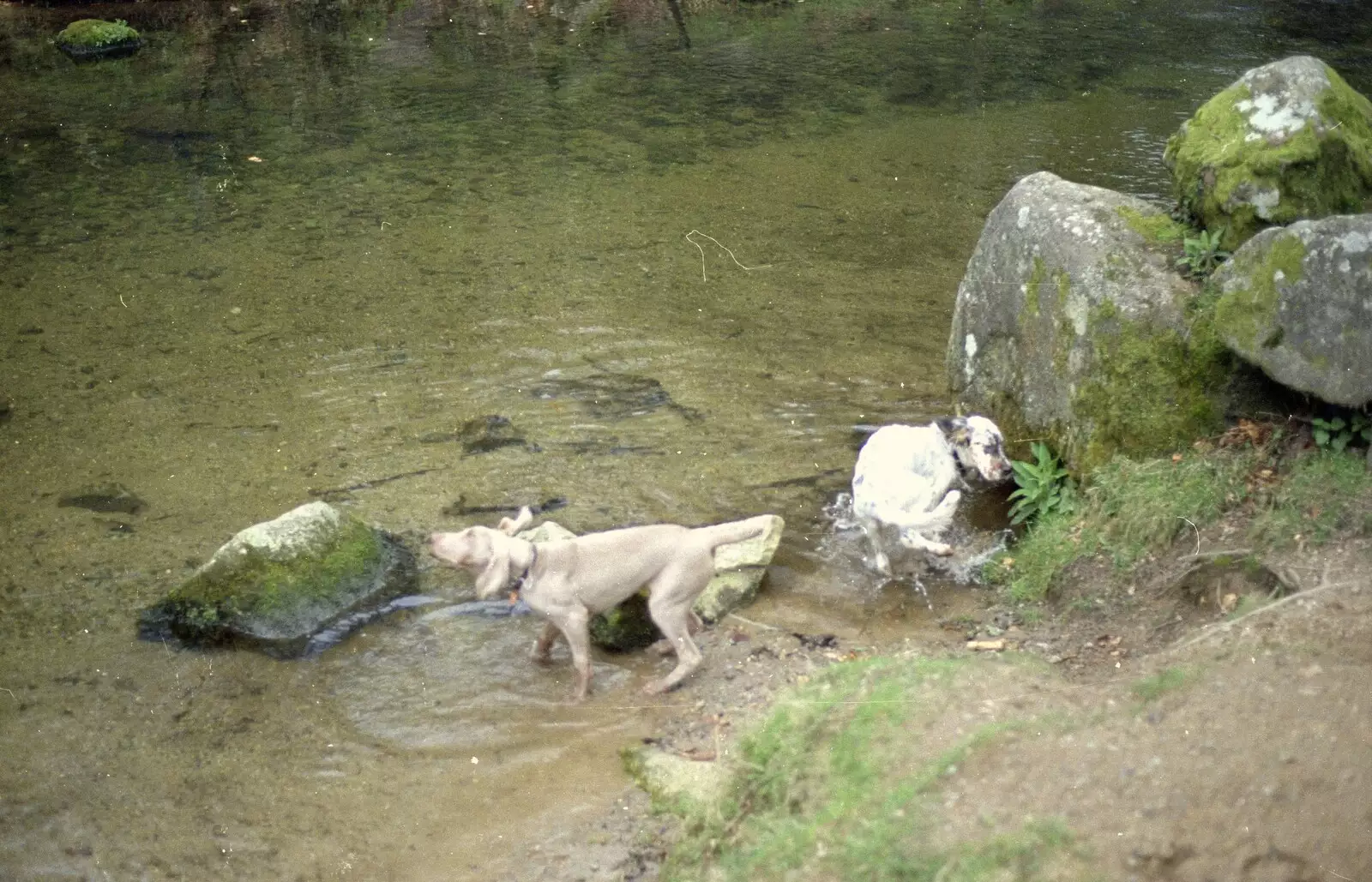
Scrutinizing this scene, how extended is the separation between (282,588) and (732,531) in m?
2.21

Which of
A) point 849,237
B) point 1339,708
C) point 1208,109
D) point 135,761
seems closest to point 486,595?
point 135,761

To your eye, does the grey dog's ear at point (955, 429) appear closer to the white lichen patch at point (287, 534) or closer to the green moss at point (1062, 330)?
the green moss at point (1062, 330)

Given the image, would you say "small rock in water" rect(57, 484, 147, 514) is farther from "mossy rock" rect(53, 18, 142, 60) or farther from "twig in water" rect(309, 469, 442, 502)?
"mossy rock" rect(53, 18, 142, 60)

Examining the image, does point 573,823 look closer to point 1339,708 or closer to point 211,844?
point 211,844

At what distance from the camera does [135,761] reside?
540 cm

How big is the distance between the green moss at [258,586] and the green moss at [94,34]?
1405 centimetres

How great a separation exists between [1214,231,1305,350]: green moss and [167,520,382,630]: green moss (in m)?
4.32

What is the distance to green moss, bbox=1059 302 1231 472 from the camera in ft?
20.1

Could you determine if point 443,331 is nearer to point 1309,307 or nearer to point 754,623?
point 754,623

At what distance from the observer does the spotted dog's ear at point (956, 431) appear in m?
6.74

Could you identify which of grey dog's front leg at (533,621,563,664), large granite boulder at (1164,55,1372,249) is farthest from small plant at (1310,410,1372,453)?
grey dog's front leg at (533,621,563,664)

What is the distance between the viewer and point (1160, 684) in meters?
4.43

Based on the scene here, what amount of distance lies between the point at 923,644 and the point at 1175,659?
1270 mm

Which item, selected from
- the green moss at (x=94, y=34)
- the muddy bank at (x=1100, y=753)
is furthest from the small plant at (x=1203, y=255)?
the green moss at (x=94, y=34)
